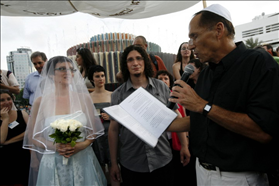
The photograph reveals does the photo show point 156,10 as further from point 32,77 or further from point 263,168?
point 263,168

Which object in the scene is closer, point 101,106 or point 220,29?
point 220,29

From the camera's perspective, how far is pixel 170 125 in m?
1.60

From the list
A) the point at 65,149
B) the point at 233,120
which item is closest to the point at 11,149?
the point at 65,149

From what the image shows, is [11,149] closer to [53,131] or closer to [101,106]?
[53,131]

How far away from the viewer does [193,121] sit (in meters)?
1.53

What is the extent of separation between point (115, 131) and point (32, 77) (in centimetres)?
323

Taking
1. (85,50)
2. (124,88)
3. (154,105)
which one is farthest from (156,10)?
(154,105)

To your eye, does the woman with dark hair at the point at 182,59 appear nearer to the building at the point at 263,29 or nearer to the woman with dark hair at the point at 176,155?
the woman with dark hair at the point at 176,155

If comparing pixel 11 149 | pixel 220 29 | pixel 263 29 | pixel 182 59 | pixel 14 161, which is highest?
pixel 263 29

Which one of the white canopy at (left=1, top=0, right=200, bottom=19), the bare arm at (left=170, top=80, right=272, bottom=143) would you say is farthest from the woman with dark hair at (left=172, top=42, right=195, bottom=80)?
the bare arm at (left=170, top=80, right=272, bottom=143)

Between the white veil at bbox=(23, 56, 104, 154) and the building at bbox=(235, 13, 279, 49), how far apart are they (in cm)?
5900

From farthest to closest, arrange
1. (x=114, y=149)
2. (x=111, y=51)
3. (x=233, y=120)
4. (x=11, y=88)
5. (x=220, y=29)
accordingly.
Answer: (x=111, y=51) < (x=11, y=88) < (x=114, y=149) < (x=220, y=29) < (x=233, y=120)

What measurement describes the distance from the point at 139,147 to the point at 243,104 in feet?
4.35

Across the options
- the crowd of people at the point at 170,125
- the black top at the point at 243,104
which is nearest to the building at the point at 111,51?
the crowd of people at the point at 170,125
